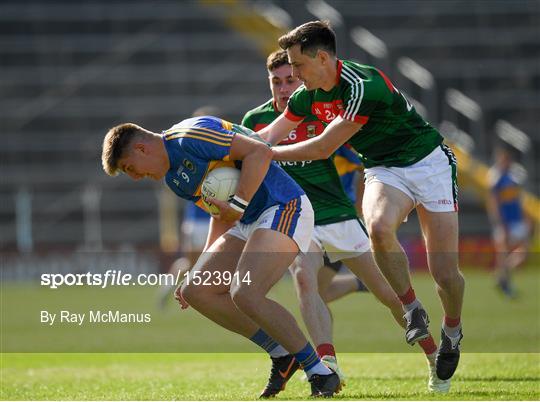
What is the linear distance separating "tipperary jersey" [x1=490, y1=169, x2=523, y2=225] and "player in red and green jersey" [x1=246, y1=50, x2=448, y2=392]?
445 inches

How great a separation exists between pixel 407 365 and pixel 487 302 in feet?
24.4

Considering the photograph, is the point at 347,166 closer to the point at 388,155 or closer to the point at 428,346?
the point at 388,155

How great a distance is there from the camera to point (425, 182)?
7293mm

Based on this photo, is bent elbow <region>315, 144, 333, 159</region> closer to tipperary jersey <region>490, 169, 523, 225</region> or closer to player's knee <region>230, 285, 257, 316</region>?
player's knee <region>230, 285, 257, 316</region>

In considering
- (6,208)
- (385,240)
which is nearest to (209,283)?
(385,240)

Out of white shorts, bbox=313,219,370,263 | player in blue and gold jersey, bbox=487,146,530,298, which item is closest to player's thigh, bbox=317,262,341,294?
white shorts, bbox=313,219,370,263

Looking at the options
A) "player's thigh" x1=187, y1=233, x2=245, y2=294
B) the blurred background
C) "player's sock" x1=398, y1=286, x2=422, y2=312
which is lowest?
the blurred background

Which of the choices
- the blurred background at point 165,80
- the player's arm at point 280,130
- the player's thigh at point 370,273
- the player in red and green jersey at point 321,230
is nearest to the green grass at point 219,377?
the player in red and green jersey at point 321,230

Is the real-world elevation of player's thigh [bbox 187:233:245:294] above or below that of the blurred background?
above

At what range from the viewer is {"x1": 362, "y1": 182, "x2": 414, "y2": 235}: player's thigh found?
23.0 ft

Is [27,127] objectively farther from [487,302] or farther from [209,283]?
[209,283]

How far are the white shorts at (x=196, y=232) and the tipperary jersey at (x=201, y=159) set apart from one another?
835cm

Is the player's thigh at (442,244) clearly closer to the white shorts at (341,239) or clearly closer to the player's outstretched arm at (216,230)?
the white shorts at (341,239)

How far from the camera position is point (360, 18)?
3000 cm
